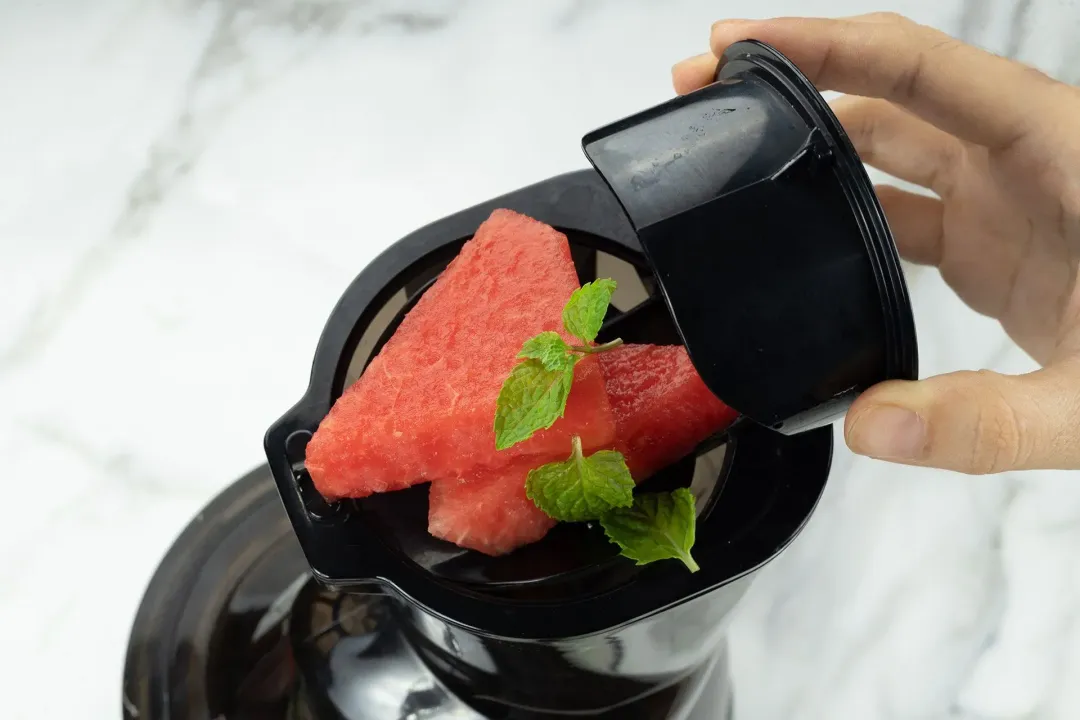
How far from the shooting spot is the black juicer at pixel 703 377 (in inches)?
19.0

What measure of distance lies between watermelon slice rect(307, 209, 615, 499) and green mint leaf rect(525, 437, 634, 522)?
0.06ft

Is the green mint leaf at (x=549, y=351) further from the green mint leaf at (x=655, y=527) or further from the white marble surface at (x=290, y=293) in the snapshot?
the white marble surface at (x=290, y=293)

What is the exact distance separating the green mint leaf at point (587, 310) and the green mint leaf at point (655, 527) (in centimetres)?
10

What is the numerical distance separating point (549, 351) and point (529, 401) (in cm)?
3

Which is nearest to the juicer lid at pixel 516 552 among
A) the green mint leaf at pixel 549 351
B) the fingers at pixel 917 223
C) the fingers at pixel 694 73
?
the green mint leaf at pixel 549 351

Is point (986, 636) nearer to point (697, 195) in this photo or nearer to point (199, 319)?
point (697, 195)

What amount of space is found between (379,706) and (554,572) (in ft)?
0.76

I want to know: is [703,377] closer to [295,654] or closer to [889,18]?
[295,654]

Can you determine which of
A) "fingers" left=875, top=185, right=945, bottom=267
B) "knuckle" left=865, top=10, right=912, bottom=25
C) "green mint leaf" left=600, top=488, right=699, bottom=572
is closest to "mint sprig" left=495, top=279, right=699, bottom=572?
"green mint leaf" left=600, top=488, right=699, bottom=572

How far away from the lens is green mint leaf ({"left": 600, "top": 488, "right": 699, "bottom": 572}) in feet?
1.59

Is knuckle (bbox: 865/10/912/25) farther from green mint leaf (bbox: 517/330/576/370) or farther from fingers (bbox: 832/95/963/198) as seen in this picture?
green mint leaf (bbox: 517/330/576/370)

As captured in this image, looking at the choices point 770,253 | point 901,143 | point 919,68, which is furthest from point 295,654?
point 901,143

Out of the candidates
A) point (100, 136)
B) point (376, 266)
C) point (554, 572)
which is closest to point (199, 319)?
point (100, 136)

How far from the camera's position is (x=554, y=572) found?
1.76 feet
